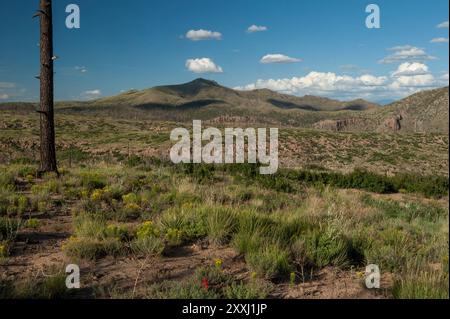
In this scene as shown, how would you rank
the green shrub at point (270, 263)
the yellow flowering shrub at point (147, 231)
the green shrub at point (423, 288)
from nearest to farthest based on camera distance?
the green shrub at point (423, 288) → the green shrub at point (270, 263) → the yellow flowering shrub at point (147, 231)

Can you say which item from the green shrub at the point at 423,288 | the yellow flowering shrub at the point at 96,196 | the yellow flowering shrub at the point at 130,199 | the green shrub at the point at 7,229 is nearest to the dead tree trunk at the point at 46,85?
the yellow flowering shrub at the point at 96,196

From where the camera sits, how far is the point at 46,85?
1207 centimetres

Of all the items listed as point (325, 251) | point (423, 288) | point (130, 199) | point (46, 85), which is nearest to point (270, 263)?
point (325, 251)

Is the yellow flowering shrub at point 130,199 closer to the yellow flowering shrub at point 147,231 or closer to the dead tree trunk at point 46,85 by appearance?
the yellow flowering shrub at point 147,231

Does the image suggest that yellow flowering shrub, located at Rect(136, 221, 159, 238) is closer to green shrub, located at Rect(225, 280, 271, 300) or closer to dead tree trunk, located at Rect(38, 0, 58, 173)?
green shrub, located at Rect(225, 280, 271, 300)

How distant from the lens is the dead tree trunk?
1195cm

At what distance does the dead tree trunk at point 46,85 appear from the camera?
1195 cm

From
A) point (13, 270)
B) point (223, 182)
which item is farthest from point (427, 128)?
point (13, 270)

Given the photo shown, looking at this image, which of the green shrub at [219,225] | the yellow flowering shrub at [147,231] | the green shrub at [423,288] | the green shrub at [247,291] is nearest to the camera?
the green shrub at [423,288]

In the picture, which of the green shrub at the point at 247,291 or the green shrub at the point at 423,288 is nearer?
the green shrub at the point at 423,288

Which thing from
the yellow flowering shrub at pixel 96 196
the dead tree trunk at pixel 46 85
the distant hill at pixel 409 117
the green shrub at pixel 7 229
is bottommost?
the green shrub at pixel 7 229

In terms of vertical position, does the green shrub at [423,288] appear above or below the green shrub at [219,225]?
below

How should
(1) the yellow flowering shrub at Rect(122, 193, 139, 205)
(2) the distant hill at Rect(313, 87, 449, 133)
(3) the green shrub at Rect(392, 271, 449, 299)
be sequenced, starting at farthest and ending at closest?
1. (2) the distant hill at Rect(313, 87, 449, 133)
2. (1) the yellow flowering shrub at Rect(122, 193, 139, 205)
3. (3) the green shrub at Rect(392, 271, 449, 299)

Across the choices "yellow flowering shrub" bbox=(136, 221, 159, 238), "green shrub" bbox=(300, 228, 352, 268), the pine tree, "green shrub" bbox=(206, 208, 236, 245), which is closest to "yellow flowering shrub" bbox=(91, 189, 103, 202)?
"yellow flowering shrub" bbox=(136, 221, 159, 238)
